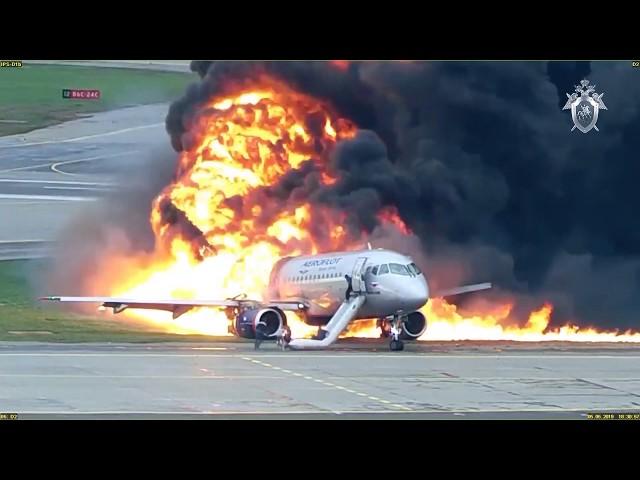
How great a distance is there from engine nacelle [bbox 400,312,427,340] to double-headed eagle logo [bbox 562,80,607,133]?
10559 mm

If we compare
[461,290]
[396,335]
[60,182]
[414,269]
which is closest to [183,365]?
[60,182]

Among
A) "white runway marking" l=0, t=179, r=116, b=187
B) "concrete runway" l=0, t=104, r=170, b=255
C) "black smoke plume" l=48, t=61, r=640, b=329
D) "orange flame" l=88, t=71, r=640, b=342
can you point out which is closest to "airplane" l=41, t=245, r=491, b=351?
"orange flame" l=88, t=71, r=640, b=342

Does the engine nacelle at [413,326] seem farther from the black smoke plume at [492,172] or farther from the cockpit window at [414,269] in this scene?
the cockpit window at [414,269]

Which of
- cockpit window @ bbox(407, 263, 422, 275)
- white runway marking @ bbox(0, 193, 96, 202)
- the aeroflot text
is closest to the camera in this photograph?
white runway marking @ bbox(0, 193, 96, 202)

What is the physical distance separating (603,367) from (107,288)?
1773cm

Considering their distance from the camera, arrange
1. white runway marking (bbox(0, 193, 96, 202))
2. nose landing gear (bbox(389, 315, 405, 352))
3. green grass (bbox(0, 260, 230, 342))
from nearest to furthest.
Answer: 1. white runway marking (bbox(0, 193, 96, 202))
2. green grass (bbox(0, 260, 230, 342))
3. nose landing gear (bbox(389, 315, 405, 352))

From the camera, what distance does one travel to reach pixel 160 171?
5294 centimetres

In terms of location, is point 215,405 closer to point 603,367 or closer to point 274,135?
point 603,367

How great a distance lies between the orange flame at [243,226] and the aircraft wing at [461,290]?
60 cm

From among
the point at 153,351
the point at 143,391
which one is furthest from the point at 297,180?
the point at 143,391

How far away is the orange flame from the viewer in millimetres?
54344

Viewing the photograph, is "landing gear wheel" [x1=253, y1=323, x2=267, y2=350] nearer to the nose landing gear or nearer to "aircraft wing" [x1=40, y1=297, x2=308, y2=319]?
"aircraft wing" [x1=40, y1=297, x2=308, y2=319]

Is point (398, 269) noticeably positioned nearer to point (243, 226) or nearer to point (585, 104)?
point (243, 226)

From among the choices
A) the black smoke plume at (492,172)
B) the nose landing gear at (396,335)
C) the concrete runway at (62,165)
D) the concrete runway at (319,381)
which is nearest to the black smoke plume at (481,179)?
the black smoke plume at (492,172)
